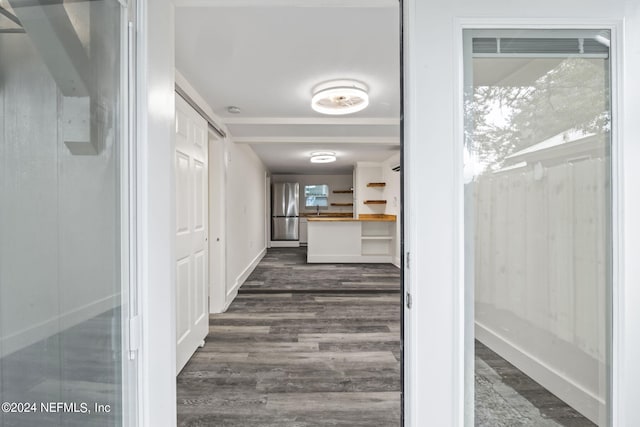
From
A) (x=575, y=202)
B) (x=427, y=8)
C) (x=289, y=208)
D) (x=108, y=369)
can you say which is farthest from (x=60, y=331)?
(x=289, y=208)

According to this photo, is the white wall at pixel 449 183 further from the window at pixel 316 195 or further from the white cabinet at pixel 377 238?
the window at pixel 316 195

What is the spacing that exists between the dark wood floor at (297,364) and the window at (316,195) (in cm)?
551

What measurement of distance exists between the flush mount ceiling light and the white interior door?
1119 millimetres

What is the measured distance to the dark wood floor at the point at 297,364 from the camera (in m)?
1.80

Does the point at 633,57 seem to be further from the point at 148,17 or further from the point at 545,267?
the point at 148,17

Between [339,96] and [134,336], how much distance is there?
2331 mm

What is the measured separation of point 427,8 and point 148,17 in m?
0.97

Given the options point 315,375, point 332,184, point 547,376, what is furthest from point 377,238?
point 547,376

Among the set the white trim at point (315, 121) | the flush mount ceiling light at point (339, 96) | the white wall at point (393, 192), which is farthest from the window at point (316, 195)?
the flush mount ceiling light at point (339, 96)

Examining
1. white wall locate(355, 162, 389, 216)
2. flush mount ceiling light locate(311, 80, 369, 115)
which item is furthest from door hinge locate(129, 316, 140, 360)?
white wall locate(355, 162, 389, 216)

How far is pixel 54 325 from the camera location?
72 cm

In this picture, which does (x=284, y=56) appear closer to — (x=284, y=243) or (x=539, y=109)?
(x=539, y=109)

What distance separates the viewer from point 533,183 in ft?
3.53

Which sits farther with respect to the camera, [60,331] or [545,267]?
[545,267]
